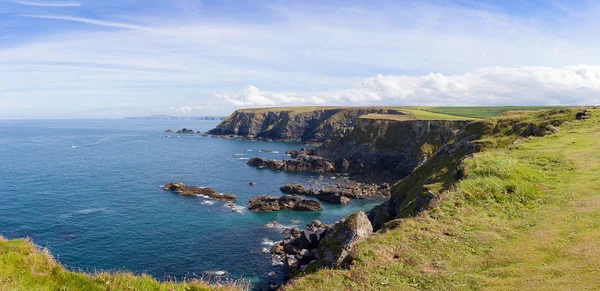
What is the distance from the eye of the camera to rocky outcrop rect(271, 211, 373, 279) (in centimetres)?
2415

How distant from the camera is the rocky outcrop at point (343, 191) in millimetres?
78438

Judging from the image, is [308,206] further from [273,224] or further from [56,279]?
[56,279]

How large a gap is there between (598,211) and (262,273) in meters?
33.4

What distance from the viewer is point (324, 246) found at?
3347cm

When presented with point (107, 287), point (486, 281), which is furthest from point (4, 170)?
point (486, 281)

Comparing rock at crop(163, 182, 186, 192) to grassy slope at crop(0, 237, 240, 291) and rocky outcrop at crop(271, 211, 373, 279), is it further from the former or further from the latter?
grassy slope at crop(0, 237, 240, 291)

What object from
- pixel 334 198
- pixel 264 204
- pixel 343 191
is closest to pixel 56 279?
pixel 264 204

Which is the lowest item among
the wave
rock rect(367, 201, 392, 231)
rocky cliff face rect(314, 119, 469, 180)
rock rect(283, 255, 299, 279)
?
rock rect(283, 255, 299, 279)

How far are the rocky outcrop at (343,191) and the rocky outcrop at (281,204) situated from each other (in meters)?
7.10

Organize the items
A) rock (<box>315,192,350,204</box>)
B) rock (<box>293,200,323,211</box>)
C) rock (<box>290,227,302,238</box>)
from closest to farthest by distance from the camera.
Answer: rock (<box>290,227,302,238</box>) < rock (<box>293,200,323,211</box>) < rock (<box>315,192,350,204</box>)

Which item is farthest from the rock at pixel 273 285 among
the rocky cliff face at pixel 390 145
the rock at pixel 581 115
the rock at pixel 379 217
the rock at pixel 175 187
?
the rocky cliff face at pixel 390 145

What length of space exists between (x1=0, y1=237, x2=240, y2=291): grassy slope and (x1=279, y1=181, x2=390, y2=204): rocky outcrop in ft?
217

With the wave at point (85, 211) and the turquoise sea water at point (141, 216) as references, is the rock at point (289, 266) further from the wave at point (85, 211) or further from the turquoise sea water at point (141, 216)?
the wave at point (85, 211)

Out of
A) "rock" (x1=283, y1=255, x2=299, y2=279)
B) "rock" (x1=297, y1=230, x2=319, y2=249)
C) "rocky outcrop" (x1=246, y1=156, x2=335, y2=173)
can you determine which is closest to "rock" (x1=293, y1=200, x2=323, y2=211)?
"rock" (x1=297, y1=230, x2=319, y2=249)
